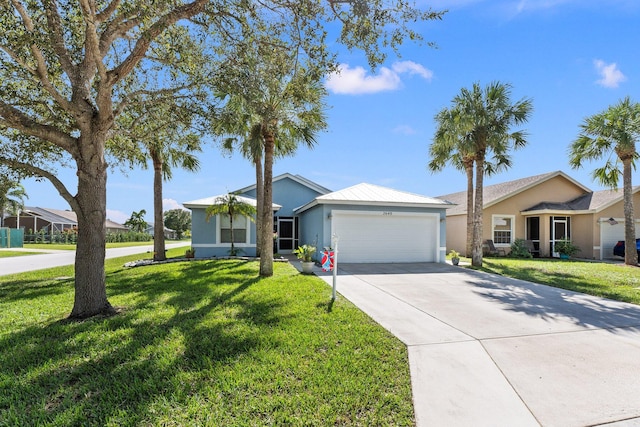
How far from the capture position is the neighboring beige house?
1853 centimetres

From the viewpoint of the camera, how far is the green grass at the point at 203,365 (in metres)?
2.93

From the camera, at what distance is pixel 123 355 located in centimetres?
409

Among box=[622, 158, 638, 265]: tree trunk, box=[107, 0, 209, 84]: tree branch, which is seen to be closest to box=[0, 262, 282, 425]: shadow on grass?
box=[107, 0, 209, 84]: tree branch

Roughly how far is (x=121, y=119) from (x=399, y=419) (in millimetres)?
9973

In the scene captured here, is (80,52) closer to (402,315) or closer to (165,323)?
(165,323)

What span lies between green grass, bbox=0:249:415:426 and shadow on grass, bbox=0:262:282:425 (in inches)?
0.5

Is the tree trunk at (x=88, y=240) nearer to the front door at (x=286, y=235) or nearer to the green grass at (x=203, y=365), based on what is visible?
the green grass at (x=203, y=365)

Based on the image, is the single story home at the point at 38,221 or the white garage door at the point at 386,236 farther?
the single story home at the point at 38,221

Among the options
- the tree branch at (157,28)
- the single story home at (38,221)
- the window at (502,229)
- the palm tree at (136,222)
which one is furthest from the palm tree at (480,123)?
the palm tree at (136,222)

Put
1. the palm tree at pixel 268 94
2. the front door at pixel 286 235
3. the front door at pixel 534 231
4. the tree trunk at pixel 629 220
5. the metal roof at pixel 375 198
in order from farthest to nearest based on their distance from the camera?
the front door at pixel 286 235, the front door at pixel 534 231, the tree trunk at pixel 629 220, the metal roof at pixel 375 198, the palm tree at pixel 268 94

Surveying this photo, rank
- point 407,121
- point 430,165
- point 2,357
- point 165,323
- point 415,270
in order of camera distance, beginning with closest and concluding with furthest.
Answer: point 2,357 < point 165,323 < point 415,270 < point 407,121 < point 430,165

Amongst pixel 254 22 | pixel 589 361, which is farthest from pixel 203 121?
pixel 589 361

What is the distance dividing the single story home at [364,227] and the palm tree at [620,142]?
779cm

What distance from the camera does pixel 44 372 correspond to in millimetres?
3646
